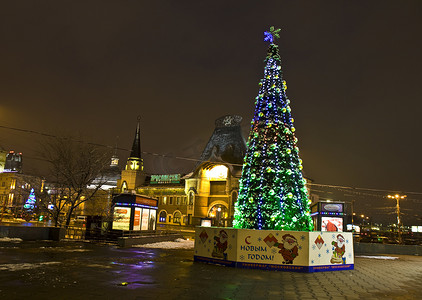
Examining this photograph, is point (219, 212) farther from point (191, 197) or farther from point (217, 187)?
point (191, 197)

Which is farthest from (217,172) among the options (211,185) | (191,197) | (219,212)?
(219,212)

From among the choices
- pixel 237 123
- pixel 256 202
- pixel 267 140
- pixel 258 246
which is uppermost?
pixel 237 123

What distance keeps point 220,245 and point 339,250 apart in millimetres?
4730

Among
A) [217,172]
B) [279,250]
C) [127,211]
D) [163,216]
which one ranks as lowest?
[279,250]

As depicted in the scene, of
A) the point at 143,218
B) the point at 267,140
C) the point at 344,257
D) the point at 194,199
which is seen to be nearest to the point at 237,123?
the point at 194,199

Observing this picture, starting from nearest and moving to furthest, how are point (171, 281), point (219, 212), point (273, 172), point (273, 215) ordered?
point (171, 281), point (273, 215), point (273, 172), point (219, 212)

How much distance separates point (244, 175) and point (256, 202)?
6.28ft

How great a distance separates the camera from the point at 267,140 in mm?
18406

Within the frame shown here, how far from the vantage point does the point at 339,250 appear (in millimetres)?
13445

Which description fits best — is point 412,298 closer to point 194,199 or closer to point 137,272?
point 137,272

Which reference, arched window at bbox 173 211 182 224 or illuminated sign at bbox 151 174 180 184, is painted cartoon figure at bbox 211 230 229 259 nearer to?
arched window at bbox 173 211 182 224

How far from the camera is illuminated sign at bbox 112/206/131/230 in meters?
22.9

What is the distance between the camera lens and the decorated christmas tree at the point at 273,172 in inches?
672

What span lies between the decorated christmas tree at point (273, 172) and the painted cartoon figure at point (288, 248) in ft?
13.8
